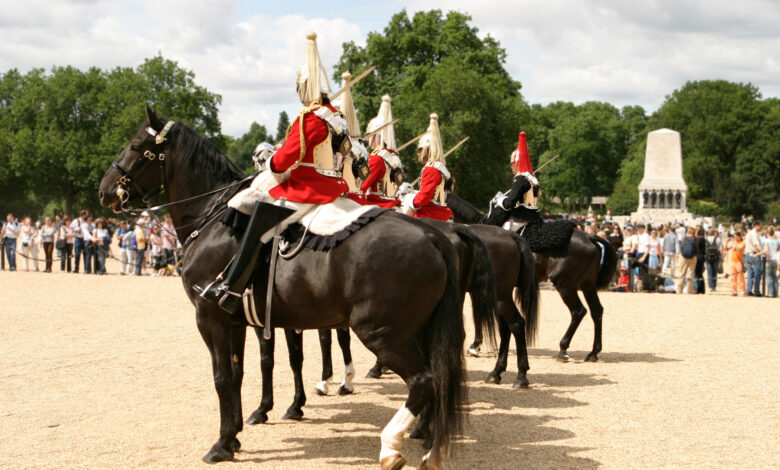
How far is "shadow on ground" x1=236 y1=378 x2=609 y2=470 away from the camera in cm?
628

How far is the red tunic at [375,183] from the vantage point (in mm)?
9828

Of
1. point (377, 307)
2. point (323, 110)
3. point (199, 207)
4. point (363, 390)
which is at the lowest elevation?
point (363, 390)

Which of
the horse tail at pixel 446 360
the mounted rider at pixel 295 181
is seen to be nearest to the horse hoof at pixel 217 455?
the mounted rider at pixel 295 181

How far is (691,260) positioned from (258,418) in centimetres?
1779

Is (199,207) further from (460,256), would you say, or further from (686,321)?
(686,321)

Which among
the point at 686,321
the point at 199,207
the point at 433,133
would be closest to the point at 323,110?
the point at 199,207

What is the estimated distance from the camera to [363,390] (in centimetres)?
908

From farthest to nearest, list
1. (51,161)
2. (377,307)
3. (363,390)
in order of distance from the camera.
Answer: (51,161) → (363,390) → (377,307)

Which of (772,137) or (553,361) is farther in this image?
(772,137)

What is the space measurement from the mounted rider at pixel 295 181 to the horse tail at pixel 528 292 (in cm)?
360

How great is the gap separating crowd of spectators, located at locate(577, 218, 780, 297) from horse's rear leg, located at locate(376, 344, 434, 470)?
18054 mm

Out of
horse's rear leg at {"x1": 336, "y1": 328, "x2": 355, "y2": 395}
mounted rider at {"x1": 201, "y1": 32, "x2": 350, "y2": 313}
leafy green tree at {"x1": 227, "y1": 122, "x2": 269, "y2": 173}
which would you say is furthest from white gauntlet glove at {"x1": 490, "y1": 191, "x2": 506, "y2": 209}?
leafy green tree at {"x1": 227, "y1": 122, "x2": 269, "y2": 173}

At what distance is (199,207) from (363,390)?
10.9ft

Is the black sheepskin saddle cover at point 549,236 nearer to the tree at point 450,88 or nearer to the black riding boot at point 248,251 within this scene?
the black riding boot at point 248,251
